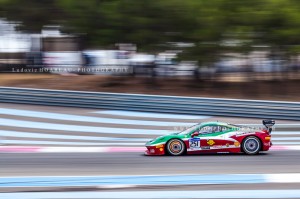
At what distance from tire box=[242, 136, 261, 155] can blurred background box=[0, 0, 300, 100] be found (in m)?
8.23

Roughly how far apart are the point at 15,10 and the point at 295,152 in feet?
45.2

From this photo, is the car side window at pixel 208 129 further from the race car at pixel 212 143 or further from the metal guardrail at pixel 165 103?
the metal guardrail at pixel 165 103

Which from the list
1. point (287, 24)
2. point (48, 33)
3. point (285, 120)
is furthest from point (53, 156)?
point (48, 33)

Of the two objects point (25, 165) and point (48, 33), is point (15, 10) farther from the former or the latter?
point (25, 165)

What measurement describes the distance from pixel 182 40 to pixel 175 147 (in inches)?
344

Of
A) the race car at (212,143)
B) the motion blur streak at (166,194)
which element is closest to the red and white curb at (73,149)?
the race car at (212,143)

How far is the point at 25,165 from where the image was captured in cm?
1015

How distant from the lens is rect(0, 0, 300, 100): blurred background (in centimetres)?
1886

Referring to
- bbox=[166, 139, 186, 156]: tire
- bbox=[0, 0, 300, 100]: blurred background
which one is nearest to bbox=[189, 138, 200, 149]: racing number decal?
bbox=[166, 139, 186, 156]: tire

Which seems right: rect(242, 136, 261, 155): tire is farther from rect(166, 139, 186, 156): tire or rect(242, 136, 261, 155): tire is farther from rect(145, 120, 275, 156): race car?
rect(166, 139, 186, 156): tire

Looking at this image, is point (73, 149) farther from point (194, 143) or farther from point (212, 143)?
point (212, 143)

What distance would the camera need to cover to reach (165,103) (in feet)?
54.9

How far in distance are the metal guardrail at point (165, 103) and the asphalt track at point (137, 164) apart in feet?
14.6

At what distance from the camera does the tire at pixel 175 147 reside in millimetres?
11172
